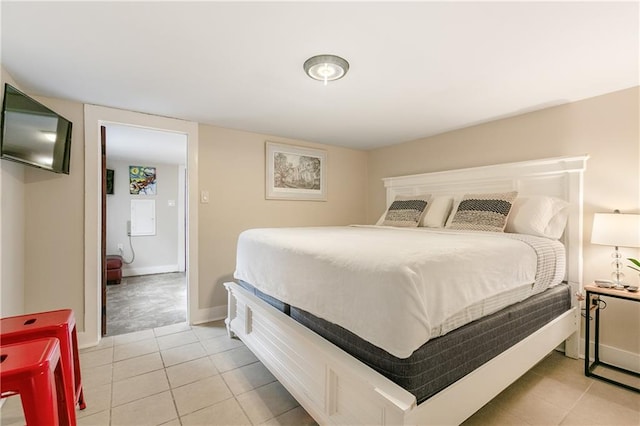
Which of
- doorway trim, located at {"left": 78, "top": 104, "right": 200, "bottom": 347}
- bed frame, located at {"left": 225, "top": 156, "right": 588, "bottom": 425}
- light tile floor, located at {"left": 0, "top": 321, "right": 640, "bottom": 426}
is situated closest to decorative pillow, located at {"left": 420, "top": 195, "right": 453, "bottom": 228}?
bed frame, located at {"left": 225, "top": 156, "right": 588, "bottom": 425}

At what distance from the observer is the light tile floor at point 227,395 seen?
1591mm

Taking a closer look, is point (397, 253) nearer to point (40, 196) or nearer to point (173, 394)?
point (173, 394)

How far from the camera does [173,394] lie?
180 centimetres

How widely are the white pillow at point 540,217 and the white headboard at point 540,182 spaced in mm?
108

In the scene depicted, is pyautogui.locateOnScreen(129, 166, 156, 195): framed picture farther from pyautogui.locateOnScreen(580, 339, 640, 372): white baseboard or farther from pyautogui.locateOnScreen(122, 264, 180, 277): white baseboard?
pyautogui.locateOnScreen(580, 339, 640, 372): white baseboard

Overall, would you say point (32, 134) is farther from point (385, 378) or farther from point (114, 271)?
point (114, 271)

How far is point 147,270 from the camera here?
529 cm

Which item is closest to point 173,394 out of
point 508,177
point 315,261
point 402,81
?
point 315,261

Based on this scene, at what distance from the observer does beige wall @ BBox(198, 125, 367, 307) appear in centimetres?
306

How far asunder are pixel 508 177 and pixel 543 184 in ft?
0.93

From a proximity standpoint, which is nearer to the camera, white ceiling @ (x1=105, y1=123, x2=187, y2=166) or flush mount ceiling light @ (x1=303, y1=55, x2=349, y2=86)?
flush mount ceiling light @ (x1=303, y1=55, x2=349, y2=86)

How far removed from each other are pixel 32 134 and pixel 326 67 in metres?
2.01

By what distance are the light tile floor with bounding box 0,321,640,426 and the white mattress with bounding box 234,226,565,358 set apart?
0.53m

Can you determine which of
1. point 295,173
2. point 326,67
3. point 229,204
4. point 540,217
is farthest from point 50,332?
point 540,217
